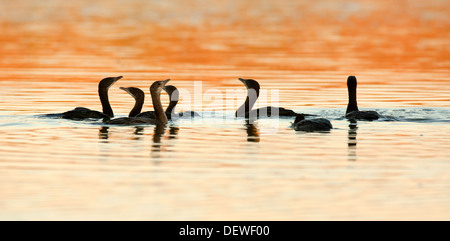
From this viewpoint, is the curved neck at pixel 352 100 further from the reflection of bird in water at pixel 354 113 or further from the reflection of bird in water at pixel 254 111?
the reflection of bird in water at pixel 254 111

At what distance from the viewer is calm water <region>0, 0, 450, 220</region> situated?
38.3 ft

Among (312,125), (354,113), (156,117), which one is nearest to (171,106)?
(156,117)

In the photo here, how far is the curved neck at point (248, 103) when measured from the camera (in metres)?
20.9

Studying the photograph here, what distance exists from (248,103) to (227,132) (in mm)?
3503

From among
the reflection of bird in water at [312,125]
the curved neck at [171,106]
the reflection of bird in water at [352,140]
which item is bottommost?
the reflection of bird in water at [352,140]

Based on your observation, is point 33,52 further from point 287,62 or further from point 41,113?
point 41,113

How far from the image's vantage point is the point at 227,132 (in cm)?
1800

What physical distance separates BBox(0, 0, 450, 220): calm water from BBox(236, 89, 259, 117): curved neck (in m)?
0.44

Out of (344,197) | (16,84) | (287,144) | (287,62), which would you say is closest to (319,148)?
(287,144)

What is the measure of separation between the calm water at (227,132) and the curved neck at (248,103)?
439mm

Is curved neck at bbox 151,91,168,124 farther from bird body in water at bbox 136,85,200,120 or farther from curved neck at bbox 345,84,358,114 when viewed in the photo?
curved neck at bbox 345,84,358,114

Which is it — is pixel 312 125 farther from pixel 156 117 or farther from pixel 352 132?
pixel 156 117

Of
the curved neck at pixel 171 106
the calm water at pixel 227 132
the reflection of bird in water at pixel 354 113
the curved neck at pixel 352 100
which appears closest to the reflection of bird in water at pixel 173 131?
the calm water at pixel 227 132

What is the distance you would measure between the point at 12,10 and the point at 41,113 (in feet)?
118
